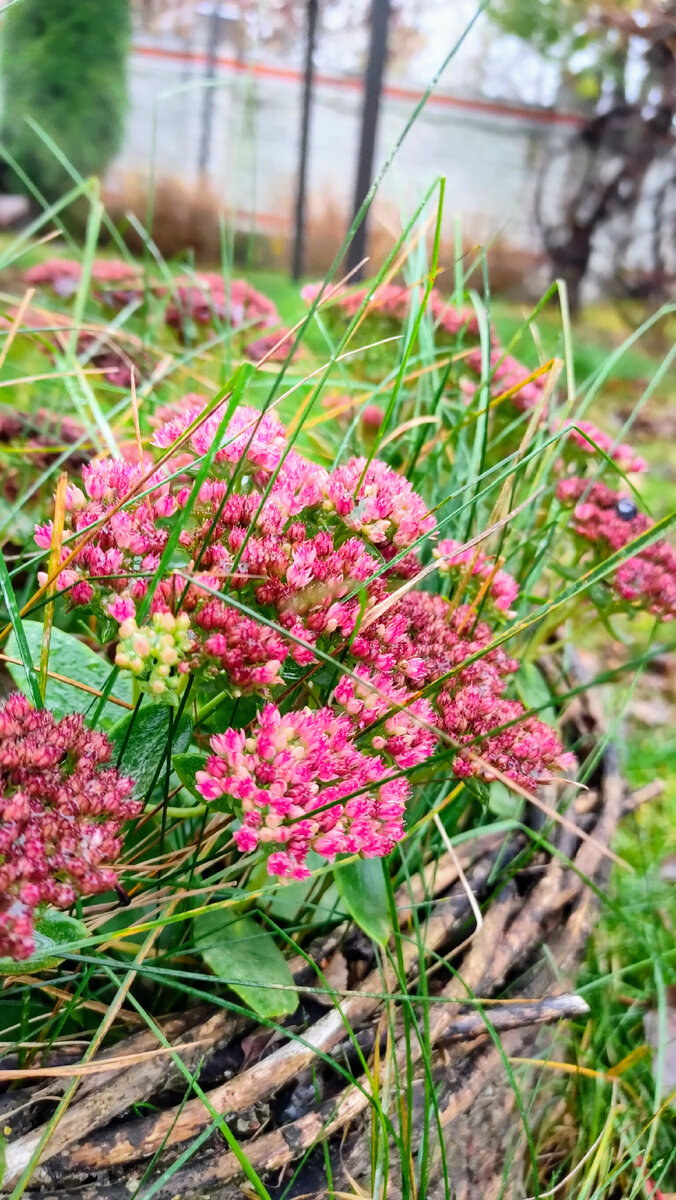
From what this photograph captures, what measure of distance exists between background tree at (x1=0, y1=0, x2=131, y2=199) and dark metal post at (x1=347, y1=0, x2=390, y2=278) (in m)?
2.02

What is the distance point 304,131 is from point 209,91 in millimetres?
1984

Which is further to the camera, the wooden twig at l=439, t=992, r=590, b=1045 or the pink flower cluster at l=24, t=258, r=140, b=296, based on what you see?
the pink flower cluster at l=24, t=258, r=140, b=296

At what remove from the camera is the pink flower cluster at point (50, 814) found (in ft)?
1.10

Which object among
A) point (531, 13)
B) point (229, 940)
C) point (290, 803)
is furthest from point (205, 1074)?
point (531, 13)

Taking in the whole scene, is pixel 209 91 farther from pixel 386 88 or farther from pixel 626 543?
pixel 626 543

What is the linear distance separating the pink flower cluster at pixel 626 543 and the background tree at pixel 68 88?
436 cm

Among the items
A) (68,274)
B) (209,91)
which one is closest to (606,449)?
(68,274)

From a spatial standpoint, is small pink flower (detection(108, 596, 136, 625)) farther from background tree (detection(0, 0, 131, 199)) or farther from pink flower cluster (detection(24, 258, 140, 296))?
background tree (detection(0, 0, 131, 199))

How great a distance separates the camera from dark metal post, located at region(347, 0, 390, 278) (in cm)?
286

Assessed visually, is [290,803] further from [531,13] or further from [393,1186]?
[531,13]

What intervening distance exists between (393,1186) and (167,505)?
0.41 metres

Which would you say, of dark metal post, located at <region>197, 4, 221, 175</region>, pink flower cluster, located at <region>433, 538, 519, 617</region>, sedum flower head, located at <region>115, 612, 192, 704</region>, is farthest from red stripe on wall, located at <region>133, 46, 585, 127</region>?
sedum flower head, located at <region>115, 612, 192, 704</region>

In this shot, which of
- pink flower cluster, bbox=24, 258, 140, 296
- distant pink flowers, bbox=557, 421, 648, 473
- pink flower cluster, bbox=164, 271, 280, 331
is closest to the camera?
distant pink flowers, bbox=557, 421, 648, 473

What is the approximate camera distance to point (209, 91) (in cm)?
513
